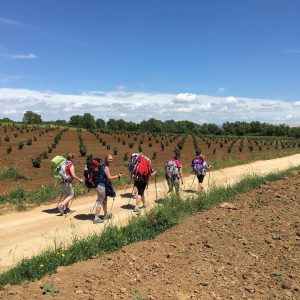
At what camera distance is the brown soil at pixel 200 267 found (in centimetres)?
493

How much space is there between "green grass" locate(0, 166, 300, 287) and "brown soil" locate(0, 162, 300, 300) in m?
0.40

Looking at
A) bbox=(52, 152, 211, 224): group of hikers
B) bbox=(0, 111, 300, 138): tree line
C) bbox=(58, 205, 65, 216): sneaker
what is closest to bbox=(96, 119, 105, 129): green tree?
bbox=(0, 111, 300, 138): tree line

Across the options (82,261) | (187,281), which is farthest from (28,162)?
(187,281)

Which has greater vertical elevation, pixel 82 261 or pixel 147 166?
pixel 147 166

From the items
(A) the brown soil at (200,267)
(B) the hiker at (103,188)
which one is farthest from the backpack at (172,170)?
(A) the brown soil at (200,267)

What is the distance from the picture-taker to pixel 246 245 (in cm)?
654

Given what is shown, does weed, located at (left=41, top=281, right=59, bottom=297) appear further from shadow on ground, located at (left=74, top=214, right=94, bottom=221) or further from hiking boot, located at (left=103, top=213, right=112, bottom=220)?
shadow on ground, located at (left=74, top=214, right=94, bottom=221)

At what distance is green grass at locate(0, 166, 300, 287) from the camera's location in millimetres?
5898

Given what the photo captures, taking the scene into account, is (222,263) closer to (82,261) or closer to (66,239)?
(82,261)

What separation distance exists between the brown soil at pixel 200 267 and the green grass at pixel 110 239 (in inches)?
15.6

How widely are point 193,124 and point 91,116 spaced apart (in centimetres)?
3065

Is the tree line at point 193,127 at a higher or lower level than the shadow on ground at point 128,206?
higher

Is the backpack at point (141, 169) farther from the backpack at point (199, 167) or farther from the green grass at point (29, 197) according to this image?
the backpack at point (199, 167)

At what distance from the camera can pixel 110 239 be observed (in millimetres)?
7172
